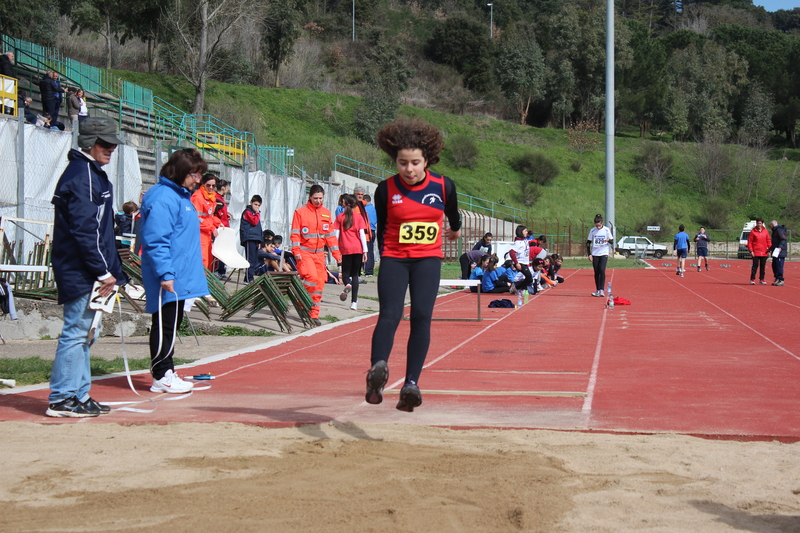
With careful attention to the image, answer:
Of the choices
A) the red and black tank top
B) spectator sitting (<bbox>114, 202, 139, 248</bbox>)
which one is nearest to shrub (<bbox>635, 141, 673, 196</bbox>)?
spectator sitting (<bbox>114, 202, 139, 248</bbox>)

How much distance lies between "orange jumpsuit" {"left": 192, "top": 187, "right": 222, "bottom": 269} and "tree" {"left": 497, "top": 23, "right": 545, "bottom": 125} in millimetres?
70109

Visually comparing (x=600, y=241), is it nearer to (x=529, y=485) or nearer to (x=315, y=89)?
(x=529, y=485)

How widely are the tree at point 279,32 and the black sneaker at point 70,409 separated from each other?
2022 inches

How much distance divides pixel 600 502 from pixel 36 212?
11.3 meters

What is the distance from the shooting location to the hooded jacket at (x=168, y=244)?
6.21m

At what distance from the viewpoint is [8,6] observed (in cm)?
3759

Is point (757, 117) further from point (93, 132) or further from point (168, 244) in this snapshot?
point (93, 132)

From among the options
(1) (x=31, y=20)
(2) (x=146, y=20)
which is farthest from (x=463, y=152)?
(1) (x=31, y=20)

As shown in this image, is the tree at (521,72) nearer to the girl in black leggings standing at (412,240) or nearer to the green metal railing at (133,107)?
the green metal railing at (133,107)

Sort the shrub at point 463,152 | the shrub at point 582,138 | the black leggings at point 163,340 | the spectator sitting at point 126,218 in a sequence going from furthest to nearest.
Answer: the shrub at point 582,138
the shrub at point 463,152
the spectator sitting at point 126,218
the black leggings at point 163,340

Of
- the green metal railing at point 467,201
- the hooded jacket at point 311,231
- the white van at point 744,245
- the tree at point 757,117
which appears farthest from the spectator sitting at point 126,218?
the tree at point 757,117

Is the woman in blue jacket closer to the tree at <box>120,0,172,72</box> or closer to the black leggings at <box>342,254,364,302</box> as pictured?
the black leggings at <box>342,254,364,302</box>

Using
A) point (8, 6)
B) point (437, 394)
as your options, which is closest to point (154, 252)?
point (437, 394)

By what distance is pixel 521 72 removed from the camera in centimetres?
8012
